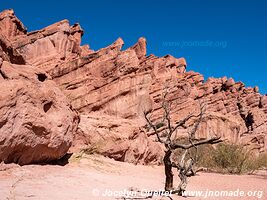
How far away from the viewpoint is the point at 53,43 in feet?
162

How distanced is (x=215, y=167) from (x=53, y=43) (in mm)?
36073

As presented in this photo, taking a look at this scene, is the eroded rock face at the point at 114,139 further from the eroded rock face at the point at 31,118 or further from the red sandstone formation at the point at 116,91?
the eroded rock face at the point at 31,118

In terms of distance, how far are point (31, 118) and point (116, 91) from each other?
102ft

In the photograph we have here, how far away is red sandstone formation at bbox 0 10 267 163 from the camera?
1684 cm

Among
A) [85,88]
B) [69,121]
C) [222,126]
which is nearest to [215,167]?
[69,121]

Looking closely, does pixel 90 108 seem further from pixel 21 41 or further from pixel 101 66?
pixel 21 41

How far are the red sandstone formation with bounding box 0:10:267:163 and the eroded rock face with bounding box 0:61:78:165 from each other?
3.87 m

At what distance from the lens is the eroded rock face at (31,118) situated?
873 centimetres

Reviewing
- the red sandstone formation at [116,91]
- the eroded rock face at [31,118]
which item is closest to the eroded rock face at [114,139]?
the red sandstone formation at [116,91]

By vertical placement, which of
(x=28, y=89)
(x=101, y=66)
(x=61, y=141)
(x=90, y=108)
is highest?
(x=101, y=66)

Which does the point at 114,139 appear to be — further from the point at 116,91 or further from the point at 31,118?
the point at 116,91

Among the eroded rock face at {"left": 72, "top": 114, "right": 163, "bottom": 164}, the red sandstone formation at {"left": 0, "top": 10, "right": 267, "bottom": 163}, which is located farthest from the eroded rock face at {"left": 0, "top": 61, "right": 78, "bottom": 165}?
the red sandstone formation at {"left": 0, "top": 10, "right": 267, "bottom": 163}

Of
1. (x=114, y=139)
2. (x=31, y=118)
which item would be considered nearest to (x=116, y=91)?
(x=114, y=139)

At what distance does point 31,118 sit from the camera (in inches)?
374
